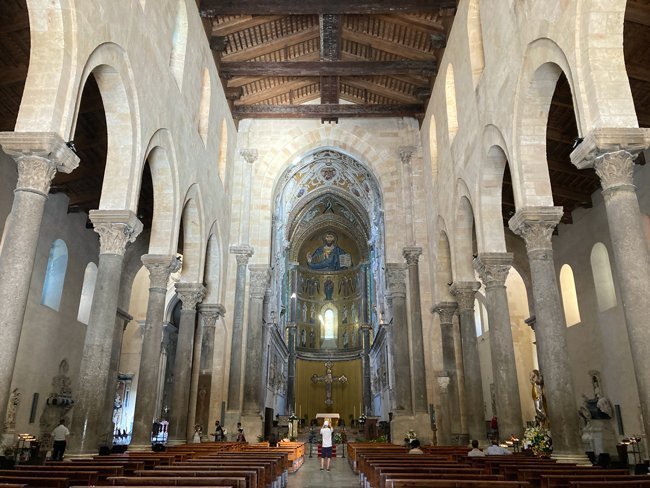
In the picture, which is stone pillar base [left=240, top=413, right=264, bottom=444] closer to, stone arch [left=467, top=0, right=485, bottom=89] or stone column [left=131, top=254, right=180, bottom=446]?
stone column [left=131, top=254, right=180, bottom=446]

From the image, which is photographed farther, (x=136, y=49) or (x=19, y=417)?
(x=19, y=417)

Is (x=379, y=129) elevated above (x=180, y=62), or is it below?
above

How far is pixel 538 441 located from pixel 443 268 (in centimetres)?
759

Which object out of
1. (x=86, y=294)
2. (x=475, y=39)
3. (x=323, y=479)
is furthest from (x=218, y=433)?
(x=475, y=39)

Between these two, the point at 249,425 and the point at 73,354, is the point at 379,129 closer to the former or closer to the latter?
the point at 249,425

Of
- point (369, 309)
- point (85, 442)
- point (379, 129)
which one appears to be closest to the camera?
point (85, 442)

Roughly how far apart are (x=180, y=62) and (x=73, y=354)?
10.6m

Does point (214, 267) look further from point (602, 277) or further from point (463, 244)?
point (602, 277)

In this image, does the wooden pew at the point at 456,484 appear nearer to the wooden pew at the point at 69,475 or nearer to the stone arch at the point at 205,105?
the wooden pew at the point at 69,475

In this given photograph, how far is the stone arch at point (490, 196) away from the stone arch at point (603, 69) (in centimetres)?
414

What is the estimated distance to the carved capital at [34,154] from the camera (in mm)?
7836

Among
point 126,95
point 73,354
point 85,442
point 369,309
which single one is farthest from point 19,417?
point 369,309

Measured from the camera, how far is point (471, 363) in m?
15.1

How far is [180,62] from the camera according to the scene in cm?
1452
